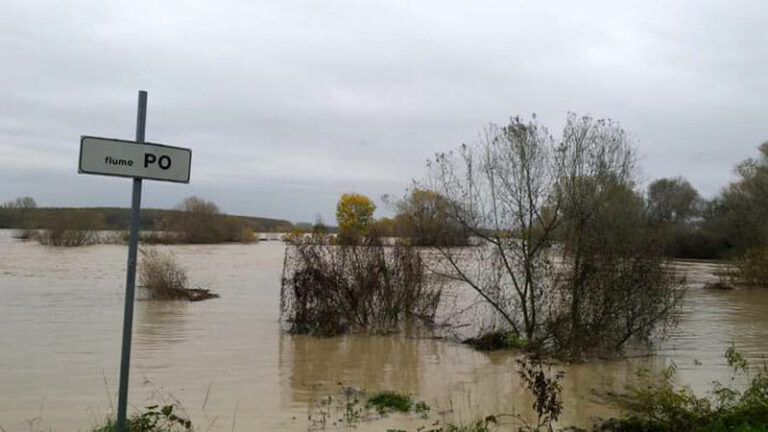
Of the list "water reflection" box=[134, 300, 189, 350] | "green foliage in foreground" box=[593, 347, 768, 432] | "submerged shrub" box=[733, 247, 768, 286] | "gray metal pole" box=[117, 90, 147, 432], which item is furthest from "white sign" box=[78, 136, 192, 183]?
"submerged shrub" box=[733, 247, 768, 286]

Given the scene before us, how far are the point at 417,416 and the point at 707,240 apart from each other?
205 feet

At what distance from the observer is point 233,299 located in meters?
26.6

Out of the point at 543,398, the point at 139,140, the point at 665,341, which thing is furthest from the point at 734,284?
the point at 139,140

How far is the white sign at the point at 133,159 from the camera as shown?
4.70m

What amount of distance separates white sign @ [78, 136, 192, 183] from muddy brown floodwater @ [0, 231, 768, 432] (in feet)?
14.6

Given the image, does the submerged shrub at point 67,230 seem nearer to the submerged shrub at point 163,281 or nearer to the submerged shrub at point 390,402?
the submerged shrub at point 163,281

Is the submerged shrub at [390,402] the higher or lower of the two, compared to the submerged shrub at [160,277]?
lower

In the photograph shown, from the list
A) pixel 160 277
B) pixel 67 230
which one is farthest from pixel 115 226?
pixel 160 277

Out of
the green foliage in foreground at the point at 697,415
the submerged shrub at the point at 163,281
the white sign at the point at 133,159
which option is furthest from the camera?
the submerged shrub at the point at 163,281

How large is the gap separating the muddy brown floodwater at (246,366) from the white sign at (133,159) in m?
4.44

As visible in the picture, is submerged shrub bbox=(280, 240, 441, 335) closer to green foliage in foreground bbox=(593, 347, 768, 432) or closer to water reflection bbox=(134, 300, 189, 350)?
water reflection bbox=(134, 300, 189, 350)

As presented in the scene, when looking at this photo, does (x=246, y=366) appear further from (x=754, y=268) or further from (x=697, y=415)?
(x=754, y=268)

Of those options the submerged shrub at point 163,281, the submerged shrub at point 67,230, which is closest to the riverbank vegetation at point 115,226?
the submerged shrub at point 67,230

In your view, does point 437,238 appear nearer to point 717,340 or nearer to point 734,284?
point 717,340
